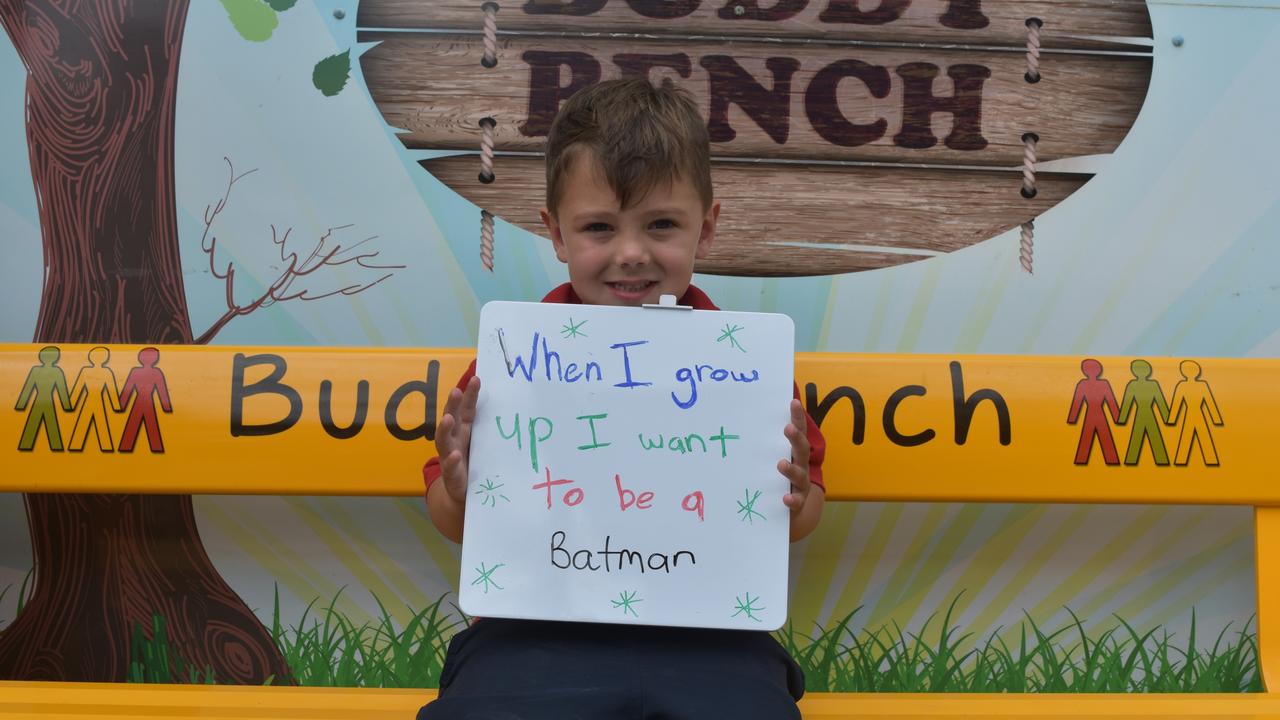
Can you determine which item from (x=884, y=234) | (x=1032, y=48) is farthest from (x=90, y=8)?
(x=1032, y=48)

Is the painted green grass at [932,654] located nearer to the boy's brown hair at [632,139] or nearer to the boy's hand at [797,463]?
the boy's hand at [797,463]

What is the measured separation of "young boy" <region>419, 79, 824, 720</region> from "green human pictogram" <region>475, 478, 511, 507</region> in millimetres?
28

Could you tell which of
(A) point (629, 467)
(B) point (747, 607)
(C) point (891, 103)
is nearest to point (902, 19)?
(C) point (891, 103)

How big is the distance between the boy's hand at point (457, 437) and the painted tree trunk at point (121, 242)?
85 centimetres

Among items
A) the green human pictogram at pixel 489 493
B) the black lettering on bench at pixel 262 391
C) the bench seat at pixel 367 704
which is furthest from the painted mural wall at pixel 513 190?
the green human pictogram at pixel 489 493

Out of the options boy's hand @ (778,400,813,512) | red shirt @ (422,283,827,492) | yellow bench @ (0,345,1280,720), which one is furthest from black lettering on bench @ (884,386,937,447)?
boy's hand @ (778,400,813,512)

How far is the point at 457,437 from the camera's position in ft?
5.25

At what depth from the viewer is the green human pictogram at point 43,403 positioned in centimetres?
196

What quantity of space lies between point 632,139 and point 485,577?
672 millimetres

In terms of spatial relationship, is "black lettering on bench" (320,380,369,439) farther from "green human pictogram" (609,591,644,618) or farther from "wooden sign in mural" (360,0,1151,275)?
"green human pictogram" (609,591,644,618)

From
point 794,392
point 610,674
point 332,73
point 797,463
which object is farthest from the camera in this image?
point 332,73

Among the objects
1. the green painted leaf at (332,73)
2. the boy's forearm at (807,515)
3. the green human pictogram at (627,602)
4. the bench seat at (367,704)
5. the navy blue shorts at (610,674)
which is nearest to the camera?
the navy blue shorts at (610,674)

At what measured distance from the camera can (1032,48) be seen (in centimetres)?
219

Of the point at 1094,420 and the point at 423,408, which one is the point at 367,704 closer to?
the point at 423,408
